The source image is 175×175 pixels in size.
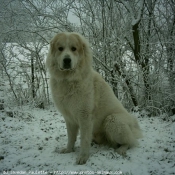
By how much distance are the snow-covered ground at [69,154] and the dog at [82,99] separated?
7.1 inches

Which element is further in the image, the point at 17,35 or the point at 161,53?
the point at 17,35

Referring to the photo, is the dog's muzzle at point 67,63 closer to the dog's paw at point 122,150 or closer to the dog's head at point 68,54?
the dog's head at point 68,54

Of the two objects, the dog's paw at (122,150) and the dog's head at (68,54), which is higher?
the dog's head at (68,54)

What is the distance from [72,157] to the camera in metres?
2.78

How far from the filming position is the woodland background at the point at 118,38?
17.2 ft

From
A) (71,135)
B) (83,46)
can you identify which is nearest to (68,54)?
(83,46)

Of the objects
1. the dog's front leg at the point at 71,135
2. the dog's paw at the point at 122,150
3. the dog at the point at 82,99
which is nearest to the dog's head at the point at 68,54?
the dog at the point at 82,99

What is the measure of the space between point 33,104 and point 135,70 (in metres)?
3.63

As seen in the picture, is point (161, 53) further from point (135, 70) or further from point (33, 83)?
point (33, 83)

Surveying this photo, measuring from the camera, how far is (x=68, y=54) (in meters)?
2.66

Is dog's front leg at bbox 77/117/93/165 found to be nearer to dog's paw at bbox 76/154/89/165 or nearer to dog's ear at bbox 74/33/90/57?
dog's paw at bbox 76/154/89/165

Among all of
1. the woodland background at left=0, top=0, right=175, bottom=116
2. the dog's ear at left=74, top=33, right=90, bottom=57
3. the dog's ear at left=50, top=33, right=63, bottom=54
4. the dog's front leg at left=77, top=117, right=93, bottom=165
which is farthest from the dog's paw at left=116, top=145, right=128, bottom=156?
the woodland background at left=0, top=0, right=175, bottom=116

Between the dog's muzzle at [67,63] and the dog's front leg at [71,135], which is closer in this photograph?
the dog's muzzle at [67,63]

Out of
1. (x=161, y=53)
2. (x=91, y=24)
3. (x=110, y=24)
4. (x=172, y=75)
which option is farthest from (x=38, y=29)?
(x=172, y=75)
